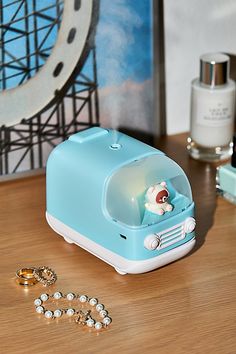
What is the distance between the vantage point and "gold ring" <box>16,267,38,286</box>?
0.84m

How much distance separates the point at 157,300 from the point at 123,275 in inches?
2.1

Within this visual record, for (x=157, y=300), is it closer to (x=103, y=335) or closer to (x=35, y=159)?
(x=103, y=335)

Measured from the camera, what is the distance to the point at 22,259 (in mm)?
878

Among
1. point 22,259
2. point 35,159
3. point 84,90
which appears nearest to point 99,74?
point 84,90

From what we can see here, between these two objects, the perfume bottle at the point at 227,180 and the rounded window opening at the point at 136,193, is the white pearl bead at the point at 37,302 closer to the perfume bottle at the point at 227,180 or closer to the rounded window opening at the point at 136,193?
the rounded window opening at the point at 136,193

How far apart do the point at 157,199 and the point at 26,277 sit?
0.49 feet

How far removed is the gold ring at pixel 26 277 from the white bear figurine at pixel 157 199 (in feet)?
0.43

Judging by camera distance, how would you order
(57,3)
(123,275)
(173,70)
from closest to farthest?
(123,275), (57,3), (173,70)

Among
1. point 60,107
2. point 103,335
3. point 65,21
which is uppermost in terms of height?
point 65,21

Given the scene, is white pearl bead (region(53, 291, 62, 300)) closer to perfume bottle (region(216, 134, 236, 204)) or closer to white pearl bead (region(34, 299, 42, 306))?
white pearl bead (region(34, 299, 42, 306))

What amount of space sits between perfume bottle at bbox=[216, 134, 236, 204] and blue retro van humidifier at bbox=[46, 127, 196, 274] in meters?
0.11

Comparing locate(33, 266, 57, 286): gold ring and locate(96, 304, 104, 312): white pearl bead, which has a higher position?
locate(33, 266, 57, 286): gold ring

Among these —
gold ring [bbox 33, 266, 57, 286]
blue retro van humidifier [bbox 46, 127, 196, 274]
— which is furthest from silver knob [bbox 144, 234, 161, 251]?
gold ring [bbox 33, 266, 57, 286]

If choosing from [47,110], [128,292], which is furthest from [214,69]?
[128,292]
